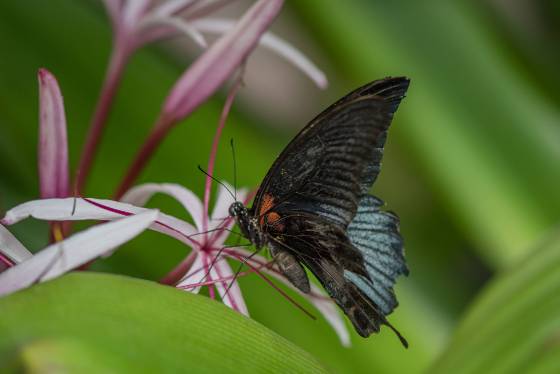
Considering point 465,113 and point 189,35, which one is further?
point 465,113

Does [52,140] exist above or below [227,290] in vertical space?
above

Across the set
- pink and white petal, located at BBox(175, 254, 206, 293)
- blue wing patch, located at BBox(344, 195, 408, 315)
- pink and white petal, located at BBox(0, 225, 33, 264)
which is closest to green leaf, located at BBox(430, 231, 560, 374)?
blue wing patch, located at BBox(344, 195, 408, 315)

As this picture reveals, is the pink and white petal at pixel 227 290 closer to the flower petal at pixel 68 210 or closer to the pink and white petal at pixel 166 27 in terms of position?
the flower petal at pixel 68 210

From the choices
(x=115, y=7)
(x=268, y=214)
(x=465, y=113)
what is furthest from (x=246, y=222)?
(x=465, y=113)

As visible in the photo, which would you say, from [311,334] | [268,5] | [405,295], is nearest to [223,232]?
[268,5]

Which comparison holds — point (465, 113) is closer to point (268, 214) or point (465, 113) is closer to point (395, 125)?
point (395, 125)

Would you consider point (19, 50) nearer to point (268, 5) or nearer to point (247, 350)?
point (268, 5)
